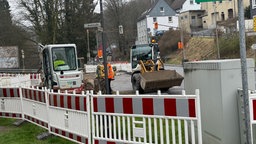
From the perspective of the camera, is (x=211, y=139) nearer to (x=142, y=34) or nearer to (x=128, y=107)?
(x=128, y=107)

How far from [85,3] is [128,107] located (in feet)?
194

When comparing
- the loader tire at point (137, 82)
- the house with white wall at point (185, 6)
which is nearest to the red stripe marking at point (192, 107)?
the loader tire at point (137, 82)

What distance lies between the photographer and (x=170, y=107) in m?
5.58

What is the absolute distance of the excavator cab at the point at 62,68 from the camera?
2145 centimetres

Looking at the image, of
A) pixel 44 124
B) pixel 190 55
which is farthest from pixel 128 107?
pixel 190 55

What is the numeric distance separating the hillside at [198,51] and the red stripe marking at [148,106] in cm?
4251

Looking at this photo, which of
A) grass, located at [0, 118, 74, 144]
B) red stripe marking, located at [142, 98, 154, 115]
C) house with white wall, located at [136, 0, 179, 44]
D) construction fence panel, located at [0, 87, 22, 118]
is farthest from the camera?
house with white wall, located at [136, 0, 179, 44]

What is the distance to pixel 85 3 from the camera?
63594mm

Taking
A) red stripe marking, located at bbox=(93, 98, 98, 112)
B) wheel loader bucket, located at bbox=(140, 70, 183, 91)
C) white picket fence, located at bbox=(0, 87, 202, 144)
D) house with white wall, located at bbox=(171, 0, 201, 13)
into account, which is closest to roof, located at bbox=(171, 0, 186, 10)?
house with white wall, located at bbox=(171, 0, 201, 13)

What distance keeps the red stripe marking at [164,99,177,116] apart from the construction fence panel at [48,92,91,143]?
2018 millimetres

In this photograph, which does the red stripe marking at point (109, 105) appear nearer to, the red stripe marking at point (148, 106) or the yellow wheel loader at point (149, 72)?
the red stripe marking at point (148, 106)

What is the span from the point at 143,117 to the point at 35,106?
5.34 meters

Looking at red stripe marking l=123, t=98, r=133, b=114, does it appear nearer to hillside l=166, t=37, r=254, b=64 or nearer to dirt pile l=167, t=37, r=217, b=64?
hillside l=166, t=37, r=254, b=64

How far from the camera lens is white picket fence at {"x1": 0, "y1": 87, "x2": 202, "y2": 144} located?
215 inches
